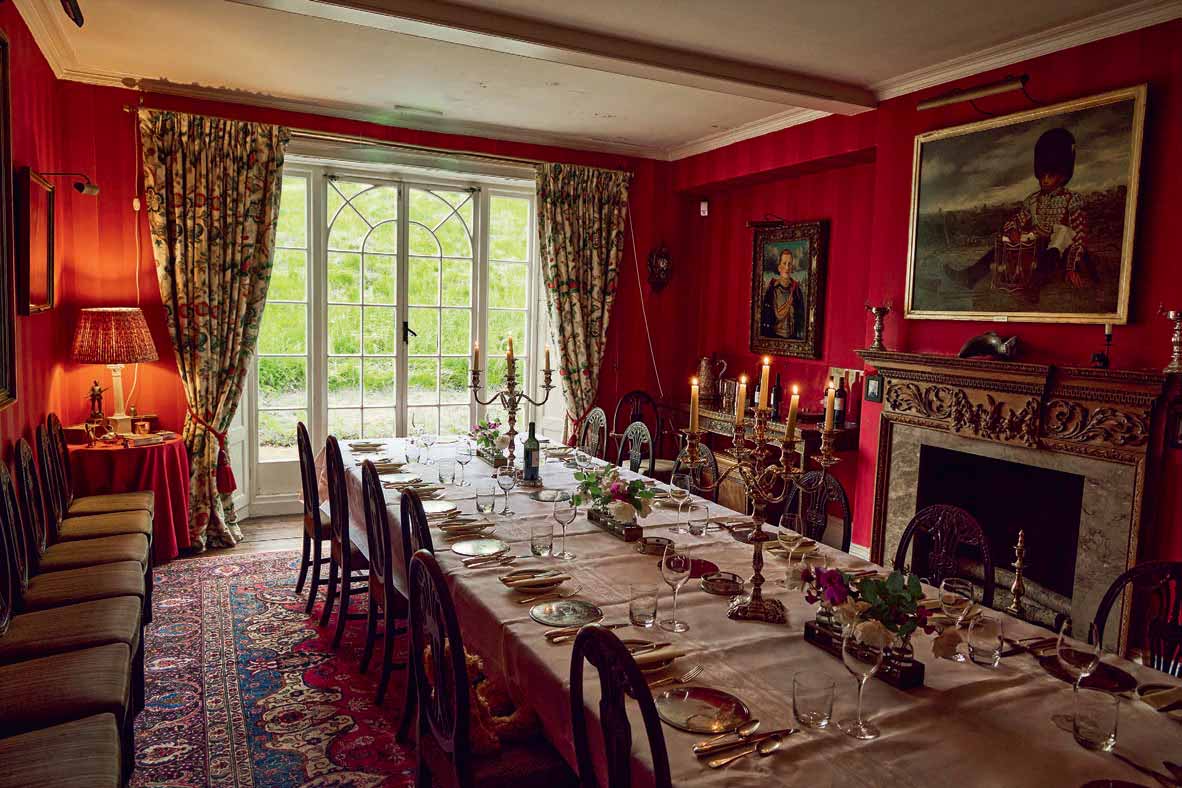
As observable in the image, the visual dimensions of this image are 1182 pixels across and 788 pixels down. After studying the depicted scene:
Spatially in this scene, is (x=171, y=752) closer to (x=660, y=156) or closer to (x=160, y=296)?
(x=160, y=296)

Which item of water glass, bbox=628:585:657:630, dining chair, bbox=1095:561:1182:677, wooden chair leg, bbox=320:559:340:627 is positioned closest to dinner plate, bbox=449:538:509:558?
water glass, bbox=628:585:657:630

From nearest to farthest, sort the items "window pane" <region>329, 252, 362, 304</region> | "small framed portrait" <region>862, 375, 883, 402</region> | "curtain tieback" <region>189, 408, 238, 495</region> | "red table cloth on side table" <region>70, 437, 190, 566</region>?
1. "red table cloth on side table" <region>70, 437, 190, 566</region>
2. "small framed portrait" <region>862, 375, 883, 402</region>
3. "curtain tieback" <region>189, 408, 238, 495</region>
4. "window pane" <region>329, 252, 362, 304</region>

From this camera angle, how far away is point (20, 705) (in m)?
2.07

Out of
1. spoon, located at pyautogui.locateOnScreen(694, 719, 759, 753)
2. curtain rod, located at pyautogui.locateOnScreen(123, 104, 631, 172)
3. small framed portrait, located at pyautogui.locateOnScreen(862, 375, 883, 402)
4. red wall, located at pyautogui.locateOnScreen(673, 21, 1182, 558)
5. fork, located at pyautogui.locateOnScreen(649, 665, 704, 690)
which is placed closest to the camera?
spoon, located at pyautogui.locateOnScreen(694, 719, 759, 753)

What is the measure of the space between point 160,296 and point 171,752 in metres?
3.18

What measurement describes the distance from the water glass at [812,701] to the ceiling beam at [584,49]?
9.97 feet

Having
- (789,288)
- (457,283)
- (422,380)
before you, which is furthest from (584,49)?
(422,380)

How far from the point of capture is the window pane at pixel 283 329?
5.45m

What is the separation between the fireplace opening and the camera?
3830 mm

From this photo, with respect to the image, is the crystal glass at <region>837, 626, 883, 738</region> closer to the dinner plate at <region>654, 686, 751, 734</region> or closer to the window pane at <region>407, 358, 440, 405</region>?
the dinner plate at <region>654, 686, 751, 734</region>

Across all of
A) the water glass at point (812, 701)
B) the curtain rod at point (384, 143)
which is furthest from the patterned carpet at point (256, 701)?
the curtain rod at point (384, 143)

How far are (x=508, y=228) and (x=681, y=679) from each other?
16.3ft

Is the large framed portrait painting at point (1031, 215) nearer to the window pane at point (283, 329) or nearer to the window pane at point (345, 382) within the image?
the window pane at point (345, 382)

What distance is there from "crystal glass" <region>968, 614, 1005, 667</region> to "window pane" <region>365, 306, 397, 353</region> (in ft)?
15.5
